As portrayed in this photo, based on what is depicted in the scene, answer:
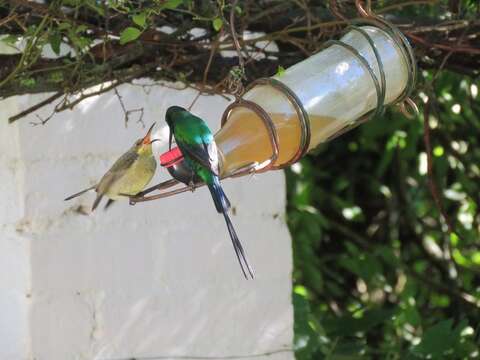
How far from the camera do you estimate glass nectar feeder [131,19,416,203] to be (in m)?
1.51

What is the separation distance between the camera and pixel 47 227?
222 cm

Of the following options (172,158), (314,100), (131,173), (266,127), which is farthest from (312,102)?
(131,173)

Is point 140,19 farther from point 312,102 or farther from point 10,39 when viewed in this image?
point 312,102

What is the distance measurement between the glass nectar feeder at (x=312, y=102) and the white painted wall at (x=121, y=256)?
67 cm

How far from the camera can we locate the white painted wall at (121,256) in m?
2.18

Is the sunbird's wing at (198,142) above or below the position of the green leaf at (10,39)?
below

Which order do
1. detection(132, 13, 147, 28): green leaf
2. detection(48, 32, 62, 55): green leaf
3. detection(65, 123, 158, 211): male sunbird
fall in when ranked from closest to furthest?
detection(65, 123, 158, 211): male sunbird → detection(132, 13, 147, 28): green leaf → detection(48, 32, 62, 55): green leaf

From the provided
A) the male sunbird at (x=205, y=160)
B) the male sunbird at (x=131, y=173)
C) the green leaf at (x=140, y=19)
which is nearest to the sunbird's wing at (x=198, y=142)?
the male sunbird at (x=205, y=160)

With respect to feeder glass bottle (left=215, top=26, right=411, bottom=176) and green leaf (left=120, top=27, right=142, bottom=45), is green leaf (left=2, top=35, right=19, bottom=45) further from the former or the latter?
feeder glass bottle (left=215, top=26, right=411, bottom=176)

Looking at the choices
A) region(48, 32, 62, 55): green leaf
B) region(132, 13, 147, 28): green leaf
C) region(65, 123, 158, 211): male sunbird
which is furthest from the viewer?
region(48, 32, 62, 55): green leaf

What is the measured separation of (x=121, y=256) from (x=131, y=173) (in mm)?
663

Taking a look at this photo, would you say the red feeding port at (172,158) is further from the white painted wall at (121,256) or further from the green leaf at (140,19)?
the white painted wall at (121,256)

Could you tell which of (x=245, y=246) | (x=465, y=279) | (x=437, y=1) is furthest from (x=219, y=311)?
(x=465, y=279)

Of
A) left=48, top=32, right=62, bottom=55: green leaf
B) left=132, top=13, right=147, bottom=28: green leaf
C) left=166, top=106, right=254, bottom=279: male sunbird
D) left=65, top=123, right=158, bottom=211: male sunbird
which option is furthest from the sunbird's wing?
left=48, top=32, right=62, bottom=55: green leaf
